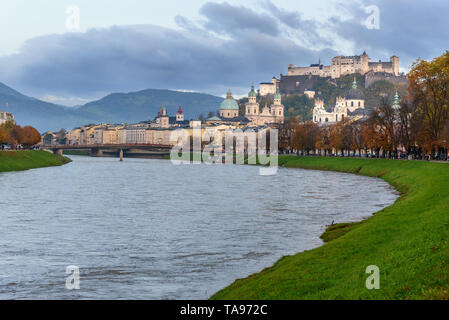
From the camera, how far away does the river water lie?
70.6ft

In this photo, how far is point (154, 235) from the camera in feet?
105

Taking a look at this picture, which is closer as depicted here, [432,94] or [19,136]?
[432,94]

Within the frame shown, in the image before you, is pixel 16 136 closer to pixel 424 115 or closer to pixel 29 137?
pixel 29 137

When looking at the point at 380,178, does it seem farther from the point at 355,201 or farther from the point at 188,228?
the point at 188,228

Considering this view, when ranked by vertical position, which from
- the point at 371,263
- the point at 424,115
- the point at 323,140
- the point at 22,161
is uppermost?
the point at 424,115

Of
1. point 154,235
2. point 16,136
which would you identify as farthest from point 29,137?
point 154,235

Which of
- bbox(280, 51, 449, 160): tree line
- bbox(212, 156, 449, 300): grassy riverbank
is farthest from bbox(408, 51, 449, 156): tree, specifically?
bbox(212, 156, 449, 300): grassy riverbank

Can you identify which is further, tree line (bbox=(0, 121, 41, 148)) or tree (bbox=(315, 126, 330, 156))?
tree line (bbox=(0, 121, 41, 148))

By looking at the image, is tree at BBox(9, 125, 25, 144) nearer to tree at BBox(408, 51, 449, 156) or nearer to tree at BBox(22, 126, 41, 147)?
tree at BBox(22, 126, 41, 147)

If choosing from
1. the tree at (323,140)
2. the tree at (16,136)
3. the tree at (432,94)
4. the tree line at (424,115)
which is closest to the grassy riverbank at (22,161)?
the tree at (16,136)

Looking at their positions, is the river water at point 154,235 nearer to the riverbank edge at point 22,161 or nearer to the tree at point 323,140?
the riverbank edge at point 22,161

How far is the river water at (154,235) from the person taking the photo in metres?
21.5

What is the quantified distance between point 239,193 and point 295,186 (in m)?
10.8
